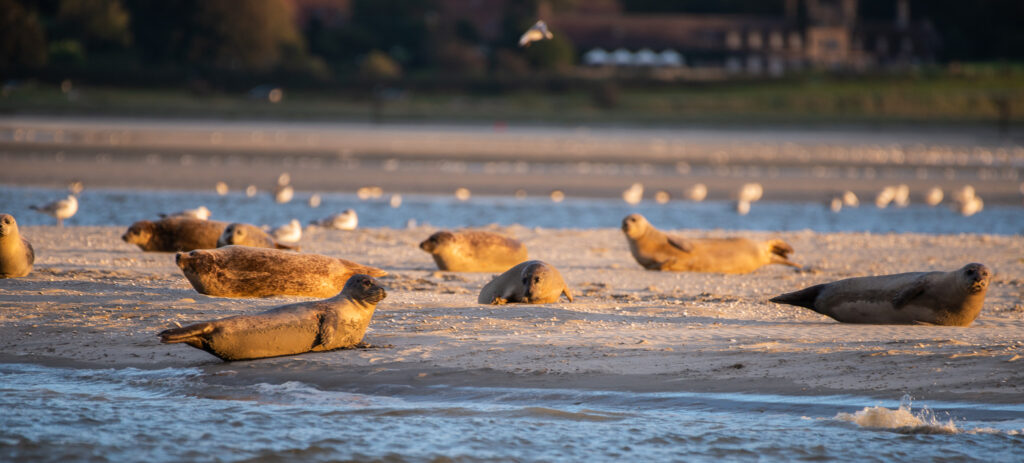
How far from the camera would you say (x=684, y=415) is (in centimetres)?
577

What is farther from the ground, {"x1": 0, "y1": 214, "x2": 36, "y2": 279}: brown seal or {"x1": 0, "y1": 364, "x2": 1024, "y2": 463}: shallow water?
{"x1": 0, "y1": 214, "x2": 36, "y2": 279}: brown seal

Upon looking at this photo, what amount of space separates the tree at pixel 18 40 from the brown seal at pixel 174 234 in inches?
1780

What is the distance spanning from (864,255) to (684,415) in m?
6.45

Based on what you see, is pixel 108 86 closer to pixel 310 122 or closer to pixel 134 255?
pixel 310 122

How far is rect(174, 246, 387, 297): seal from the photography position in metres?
7.55

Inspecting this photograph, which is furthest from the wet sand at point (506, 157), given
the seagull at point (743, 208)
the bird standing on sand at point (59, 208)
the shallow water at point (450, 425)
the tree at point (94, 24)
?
the tree at point (94, 24)

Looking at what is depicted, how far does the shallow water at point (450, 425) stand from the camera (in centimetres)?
529

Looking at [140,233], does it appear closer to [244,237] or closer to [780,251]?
[244,237]

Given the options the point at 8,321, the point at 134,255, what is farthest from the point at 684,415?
the point at 134,255

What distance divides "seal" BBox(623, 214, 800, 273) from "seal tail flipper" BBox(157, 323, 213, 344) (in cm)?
479

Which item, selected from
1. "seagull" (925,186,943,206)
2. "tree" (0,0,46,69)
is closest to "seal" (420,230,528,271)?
"seagull" (925,186,943,206)

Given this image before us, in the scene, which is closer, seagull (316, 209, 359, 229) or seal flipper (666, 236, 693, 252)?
seal flipper (666, 236, 693, 252)

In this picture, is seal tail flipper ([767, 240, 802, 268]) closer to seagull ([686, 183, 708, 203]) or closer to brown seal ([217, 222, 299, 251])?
brown seal ([217, 222, 299, 251])

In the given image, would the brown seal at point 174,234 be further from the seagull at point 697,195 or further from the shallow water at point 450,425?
the seagull at point 697,195
